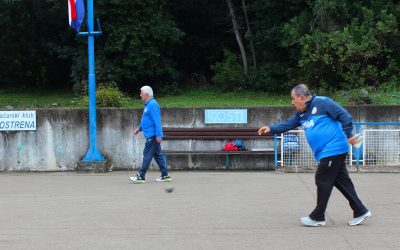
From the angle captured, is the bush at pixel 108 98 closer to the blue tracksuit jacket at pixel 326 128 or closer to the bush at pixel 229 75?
the bush at pixel 229 75

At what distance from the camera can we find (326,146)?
23.6 feet

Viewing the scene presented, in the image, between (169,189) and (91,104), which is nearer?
(169,189)

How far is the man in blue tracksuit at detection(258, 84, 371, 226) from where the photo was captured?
7164 mm

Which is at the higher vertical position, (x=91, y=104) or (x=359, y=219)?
(x=91, y=104)

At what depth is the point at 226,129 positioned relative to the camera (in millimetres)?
13555

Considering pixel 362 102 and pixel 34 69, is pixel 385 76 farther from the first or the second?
pixel 34 69

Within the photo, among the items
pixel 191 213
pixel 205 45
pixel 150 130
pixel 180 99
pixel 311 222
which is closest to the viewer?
pixel 311 222

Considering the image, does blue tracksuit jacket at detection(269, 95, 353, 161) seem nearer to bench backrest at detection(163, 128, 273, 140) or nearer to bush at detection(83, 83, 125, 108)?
bench backrest at detection(163, 128, 273, 140)

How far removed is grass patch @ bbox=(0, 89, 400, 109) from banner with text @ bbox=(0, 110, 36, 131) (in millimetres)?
1730

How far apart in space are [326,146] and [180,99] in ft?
36.7

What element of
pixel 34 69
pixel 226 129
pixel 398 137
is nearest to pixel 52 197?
pixel 226 129

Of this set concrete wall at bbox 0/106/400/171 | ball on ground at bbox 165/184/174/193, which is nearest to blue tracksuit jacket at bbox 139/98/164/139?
ball on ground at bbox 165/184/174/193

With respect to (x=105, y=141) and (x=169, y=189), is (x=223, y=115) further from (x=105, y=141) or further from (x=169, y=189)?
(x=169, y=189)

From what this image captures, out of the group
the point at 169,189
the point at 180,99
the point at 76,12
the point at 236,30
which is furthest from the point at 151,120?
the point at 236,30
